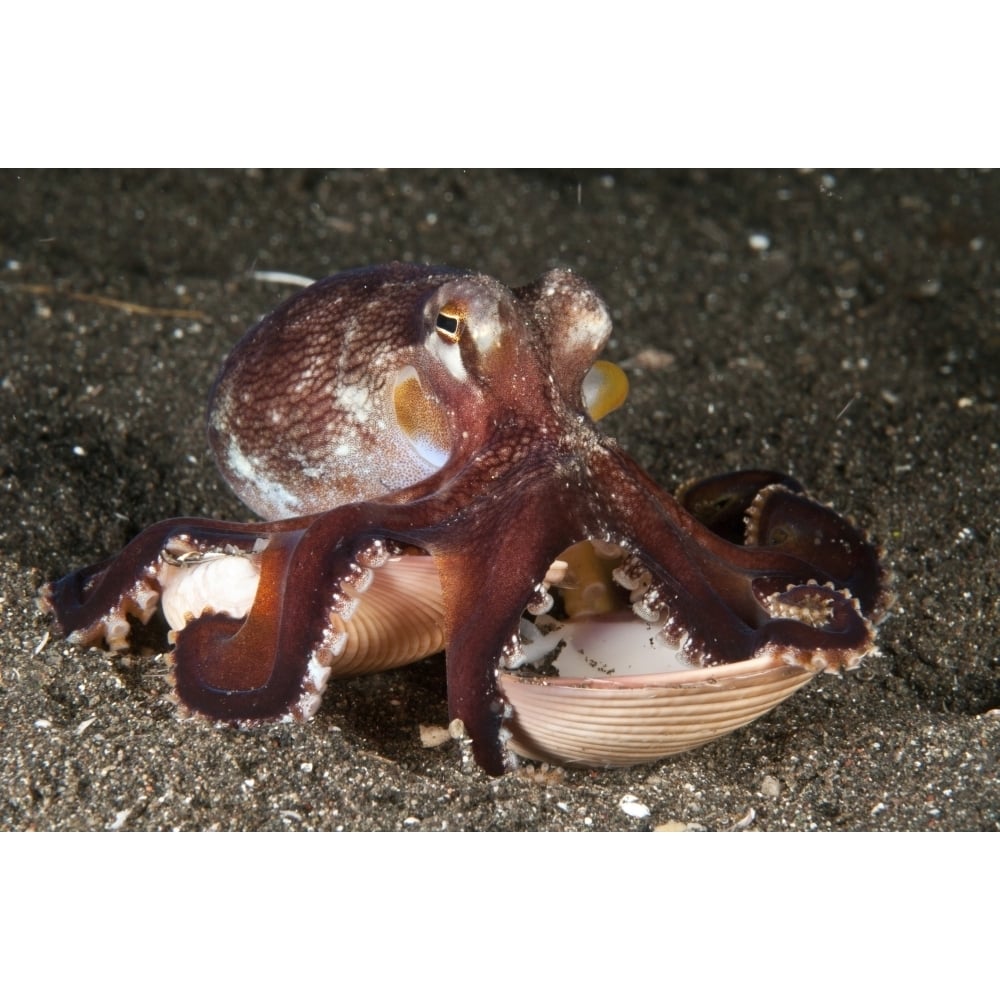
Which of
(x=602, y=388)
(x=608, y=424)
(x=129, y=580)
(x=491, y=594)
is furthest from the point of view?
(x=608, y=424)

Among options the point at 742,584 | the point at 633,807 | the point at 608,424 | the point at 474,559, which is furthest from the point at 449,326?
the point at 608,424

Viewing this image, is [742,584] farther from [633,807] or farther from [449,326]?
[449,326]

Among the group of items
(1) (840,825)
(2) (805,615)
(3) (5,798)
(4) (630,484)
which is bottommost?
(1) (840,825)

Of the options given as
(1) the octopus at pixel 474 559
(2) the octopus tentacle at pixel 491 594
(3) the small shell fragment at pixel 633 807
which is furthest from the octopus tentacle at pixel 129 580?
(3) the small shell fragment at pixel 633 807

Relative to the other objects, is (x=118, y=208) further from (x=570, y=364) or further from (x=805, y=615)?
(x=805, y=615)

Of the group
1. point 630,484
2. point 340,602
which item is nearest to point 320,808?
point 340,602

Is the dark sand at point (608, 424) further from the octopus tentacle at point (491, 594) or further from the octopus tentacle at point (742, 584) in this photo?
the octopus tentacle at point (742, 584)
